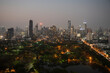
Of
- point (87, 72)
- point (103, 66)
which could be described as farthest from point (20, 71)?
point (103, 66)

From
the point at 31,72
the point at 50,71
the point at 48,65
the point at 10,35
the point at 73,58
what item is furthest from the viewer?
the point at 10,35

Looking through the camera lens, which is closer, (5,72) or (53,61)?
(5,72)

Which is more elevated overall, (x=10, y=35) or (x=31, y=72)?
(x=10, y=35)

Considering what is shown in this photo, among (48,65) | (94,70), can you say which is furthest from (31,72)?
(94,70)

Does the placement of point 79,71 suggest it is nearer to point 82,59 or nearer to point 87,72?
point 87,72

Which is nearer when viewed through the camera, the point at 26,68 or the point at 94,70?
the point at 26,68

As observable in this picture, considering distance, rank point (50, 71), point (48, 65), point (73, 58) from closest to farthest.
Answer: point (50, 71) < point (48, 65) < point (73, 58)

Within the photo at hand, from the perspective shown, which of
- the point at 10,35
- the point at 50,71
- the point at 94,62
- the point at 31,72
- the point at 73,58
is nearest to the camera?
the point at 31,72

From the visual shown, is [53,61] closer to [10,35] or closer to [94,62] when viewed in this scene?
[94,62]

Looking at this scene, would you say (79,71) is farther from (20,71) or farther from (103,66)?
(20,71)

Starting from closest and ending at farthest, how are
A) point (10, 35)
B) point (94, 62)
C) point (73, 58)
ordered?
1. point (94, 62)
2. point (73, 58)
3. point (10, 35)
